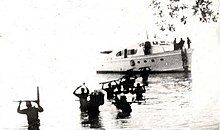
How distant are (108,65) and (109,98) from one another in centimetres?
32

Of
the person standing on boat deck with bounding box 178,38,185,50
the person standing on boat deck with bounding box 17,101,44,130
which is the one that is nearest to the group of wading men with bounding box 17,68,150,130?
the person standing on boat deck with bounding box 17,101,44,130

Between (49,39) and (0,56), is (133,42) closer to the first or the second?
(49,39)

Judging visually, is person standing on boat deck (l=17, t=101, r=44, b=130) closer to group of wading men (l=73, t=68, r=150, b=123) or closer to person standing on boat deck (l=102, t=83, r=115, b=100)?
group of wading men (l=73, t=68, r=150, b=123)

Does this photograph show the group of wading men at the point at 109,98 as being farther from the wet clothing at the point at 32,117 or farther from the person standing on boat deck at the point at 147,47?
the person standing on boat deck at the point at 147,47

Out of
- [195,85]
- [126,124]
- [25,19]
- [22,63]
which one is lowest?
[126,124]

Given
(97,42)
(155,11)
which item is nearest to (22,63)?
(97,42)

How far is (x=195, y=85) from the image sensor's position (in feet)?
13.1

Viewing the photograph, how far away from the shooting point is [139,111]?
3941 millimetres

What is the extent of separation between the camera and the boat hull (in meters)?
4.05

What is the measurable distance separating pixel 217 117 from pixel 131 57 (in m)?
0.99

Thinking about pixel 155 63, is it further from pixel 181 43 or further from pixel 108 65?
pixel 108 65

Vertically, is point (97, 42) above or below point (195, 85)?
above

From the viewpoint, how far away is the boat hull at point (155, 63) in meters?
4.05

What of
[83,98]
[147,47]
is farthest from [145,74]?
[83,98]
